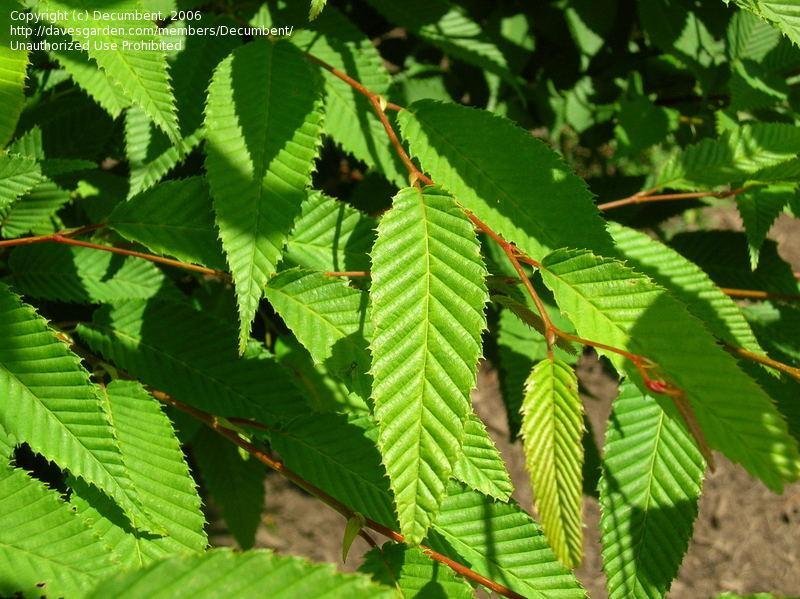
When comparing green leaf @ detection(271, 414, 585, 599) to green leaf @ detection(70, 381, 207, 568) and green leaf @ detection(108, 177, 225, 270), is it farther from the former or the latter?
green leaf @ detection(108, 177, 225, 270)

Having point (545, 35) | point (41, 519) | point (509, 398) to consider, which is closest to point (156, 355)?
point (41, 519)

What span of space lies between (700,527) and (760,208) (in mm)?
2371

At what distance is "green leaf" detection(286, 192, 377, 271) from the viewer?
41.1 inches

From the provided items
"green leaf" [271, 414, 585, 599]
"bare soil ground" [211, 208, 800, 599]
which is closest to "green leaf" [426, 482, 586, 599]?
"green leaf" [271, 414, 585, 599]

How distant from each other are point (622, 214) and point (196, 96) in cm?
102

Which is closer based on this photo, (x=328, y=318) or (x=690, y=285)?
(x=328, y=318)

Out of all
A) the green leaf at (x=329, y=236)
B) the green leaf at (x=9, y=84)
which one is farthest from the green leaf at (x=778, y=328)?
the green leaf at (x=9, y=84)

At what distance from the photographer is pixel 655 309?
0.77 meters

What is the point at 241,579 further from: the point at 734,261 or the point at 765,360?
the point at 734,261

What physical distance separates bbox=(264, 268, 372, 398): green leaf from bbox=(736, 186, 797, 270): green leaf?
0.74m

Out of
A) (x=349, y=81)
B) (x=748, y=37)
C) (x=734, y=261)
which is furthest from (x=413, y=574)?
(x=748, y=37)

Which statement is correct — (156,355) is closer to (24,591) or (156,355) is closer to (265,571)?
(24,591)

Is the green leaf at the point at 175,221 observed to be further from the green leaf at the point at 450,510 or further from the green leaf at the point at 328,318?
the green leaf at the point at 450,510

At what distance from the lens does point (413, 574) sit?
850mm
